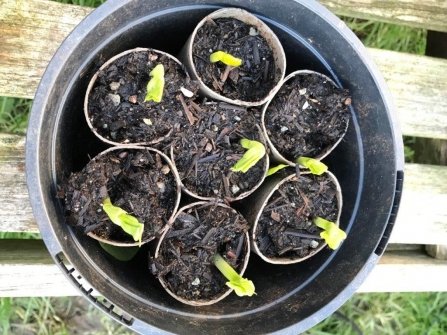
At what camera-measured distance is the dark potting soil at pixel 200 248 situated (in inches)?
40.7

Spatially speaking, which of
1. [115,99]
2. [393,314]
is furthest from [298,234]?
[393,314]

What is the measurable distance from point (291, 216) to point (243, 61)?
0.37 meters

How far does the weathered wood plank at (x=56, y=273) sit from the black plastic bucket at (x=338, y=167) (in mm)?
244

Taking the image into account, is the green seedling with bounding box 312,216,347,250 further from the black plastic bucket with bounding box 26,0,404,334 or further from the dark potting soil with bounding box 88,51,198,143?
the dark potting soil with bounding box 88,51,198,143

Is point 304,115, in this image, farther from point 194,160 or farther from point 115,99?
point 115,99

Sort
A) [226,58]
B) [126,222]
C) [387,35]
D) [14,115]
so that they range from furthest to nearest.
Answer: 1. [387,35]
2. [14,115]
3. [226,58]
4. [126,222]

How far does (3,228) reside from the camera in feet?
3.76

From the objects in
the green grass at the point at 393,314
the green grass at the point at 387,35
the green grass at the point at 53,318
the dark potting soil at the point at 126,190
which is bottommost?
→ the green grass at the point at 53,318

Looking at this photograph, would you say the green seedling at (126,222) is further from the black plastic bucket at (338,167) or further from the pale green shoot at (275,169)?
the pale green shoot at (275,169)

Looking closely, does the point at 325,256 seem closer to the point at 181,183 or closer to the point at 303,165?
the point at 303,165

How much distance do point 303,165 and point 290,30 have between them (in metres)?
0.31

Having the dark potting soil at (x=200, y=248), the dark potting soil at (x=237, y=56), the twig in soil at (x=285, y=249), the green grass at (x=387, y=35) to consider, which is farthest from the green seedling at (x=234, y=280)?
the green grass at (x=387, y=35)

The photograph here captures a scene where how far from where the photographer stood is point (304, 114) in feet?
3.56

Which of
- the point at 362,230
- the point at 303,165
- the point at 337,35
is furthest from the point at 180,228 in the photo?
the point at 337,35
